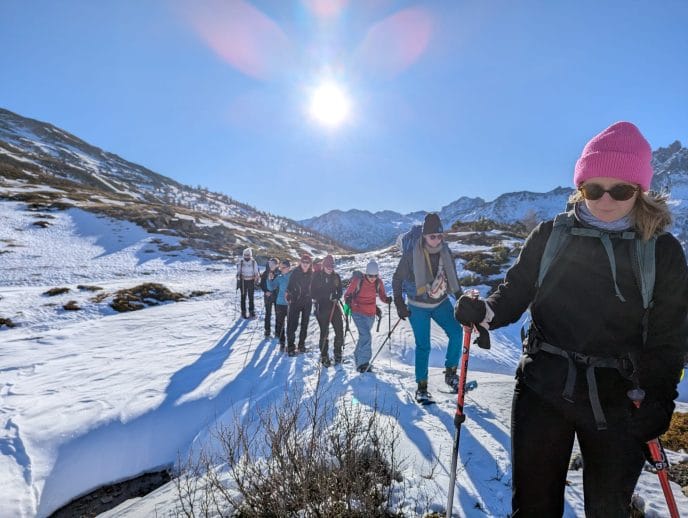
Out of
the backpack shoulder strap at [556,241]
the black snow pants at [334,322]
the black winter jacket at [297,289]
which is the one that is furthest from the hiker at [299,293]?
the backpack shoulder strap at [556,241]

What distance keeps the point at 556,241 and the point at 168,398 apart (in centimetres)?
638

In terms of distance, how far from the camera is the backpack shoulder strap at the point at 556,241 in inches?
74.5

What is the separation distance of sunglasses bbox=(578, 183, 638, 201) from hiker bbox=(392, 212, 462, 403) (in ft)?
9.60

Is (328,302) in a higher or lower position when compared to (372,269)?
lower

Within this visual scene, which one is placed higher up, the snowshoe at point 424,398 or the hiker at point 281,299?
the hiker at point 281,299

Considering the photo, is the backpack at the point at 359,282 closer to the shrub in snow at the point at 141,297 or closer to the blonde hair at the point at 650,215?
the blonde hair at the point at 650,215

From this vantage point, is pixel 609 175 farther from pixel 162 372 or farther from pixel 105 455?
pixel 162 372

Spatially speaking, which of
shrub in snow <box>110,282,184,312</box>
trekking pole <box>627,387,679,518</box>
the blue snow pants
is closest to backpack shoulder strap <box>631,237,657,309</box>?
trekking pole <box>627,387,679,518</box>

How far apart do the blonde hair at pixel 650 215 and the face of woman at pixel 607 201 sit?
32mm

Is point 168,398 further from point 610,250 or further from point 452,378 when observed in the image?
point 610,250

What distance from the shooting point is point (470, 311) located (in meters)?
2.11

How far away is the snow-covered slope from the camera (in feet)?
10.7

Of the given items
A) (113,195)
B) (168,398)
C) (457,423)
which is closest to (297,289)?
(168,398)

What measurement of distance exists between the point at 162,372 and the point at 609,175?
26.2 feet
